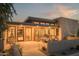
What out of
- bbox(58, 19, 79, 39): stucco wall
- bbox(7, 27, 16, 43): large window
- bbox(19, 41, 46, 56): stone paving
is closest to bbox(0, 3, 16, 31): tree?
bbox(7, 27, 16, 43): large window

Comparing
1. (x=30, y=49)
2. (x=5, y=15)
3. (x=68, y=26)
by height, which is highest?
(x=5, y=15)

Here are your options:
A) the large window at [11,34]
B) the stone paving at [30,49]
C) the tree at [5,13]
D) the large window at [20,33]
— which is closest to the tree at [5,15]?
the tree at [5,13]

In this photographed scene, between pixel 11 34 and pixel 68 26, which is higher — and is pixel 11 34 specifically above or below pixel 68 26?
below

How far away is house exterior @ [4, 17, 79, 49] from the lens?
4.01 meters

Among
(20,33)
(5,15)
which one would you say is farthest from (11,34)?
(5,15)

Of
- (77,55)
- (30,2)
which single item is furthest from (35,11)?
(77,55)

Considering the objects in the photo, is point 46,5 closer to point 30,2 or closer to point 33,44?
point 30,2

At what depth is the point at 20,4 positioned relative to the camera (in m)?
4.04

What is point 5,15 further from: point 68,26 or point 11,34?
point 68,26

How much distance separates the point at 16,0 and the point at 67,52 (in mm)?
1367

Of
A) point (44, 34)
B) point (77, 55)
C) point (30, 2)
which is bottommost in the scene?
point (77, 55)

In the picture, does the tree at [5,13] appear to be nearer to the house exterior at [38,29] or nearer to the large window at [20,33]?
the house exterior at [38,29]

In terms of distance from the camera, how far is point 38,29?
4.02m

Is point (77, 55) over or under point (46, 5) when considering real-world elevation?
under
